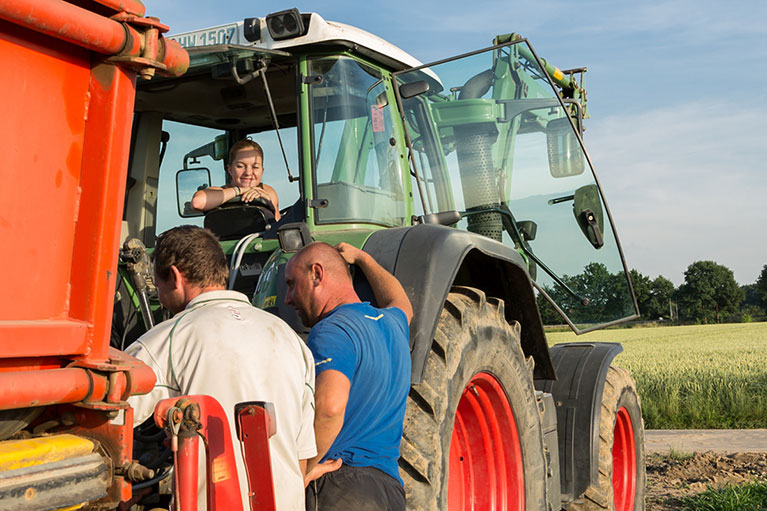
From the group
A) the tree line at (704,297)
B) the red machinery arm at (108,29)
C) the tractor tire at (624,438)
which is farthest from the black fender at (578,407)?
the tree line at (704,297)

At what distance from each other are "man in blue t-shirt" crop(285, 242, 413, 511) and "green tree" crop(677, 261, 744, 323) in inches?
3793

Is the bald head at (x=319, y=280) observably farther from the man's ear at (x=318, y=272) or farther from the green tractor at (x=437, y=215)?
the green tractor at (x=437, y=215)

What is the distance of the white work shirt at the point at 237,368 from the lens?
2.35 metres

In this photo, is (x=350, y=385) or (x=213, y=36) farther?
(x=213, y=36)

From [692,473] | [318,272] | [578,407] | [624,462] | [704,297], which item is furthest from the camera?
[704,297]

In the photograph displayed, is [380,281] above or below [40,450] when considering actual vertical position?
above

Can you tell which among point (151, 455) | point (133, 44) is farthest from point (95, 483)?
point (133, 44)

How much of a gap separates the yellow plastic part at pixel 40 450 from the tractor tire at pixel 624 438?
4254 mm

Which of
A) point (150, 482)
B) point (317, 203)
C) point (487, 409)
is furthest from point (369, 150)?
point (150, 482)

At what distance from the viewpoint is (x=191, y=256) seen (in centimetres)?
269

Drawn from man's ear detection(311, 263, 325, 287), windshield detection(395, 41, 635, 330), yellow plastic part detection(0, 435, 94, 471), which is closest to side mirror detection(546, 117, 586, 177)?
windshield detection(395, 41, 635, 330)

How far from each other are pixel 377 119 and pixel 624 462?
3.50m

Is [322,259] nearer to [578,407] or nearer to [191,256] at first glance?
[191,256]

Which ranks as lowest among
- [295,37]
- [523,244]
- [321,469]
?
[321,469]
